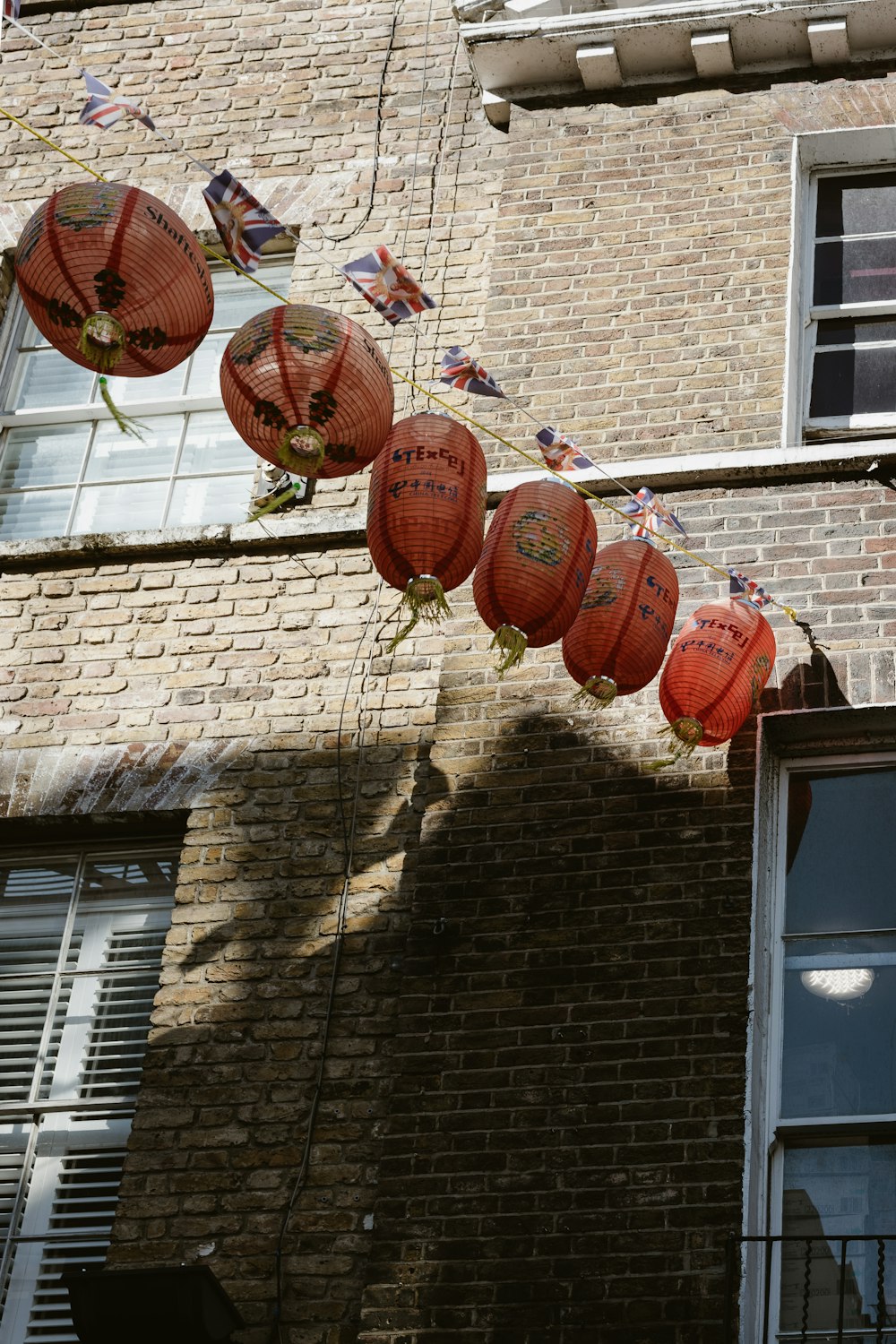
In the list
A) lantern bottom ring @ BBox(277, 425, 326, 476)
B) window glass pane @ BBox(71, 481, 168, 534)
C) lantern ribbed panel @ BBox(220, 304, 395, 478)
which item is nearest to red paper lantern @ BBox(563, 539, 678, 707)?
lantern ribbed panel @ BBox(220, 304, 395, 478)

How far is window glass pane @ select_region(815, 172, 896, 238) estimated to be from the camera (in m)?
9.16

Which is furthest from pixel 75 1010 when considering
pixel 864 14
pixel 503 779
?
pixel 864 14

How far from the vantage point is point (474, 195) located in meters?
9.59

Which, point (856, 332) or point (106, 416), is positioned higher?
point (856, 332)

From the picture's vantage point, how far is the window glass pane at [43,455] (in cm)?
947

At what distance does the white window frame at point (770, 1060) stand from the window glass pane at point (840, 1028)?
0.05 meters

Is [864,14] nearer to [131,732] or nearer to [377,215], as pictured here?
[377,215]

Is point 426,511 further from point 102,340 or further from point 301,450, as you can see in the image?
point 102,340

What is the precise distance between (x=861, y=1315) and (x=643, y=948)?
56.1 inches

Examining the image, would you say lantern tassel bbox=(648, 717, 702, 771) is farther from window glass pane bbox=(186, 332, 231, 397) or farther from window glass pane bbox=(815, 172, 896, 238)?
window glass pane bbox=(186, 332, 231, 397)

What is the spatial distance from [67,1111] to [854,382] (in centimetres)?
448

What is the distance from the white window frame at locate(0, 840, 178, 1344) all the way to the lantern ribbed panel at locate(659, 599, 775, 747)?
2312mm

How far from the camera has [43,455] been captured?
31.3 ft

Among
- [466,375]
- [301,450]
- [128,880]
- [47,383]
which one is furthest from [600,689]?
[47,383]
